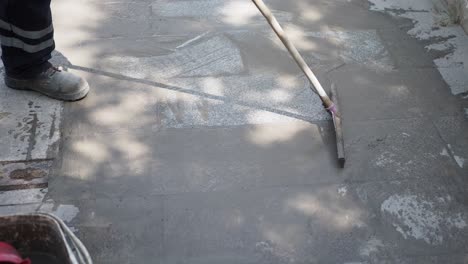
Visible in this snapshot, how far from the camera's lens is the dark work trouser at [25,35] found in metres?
3.27

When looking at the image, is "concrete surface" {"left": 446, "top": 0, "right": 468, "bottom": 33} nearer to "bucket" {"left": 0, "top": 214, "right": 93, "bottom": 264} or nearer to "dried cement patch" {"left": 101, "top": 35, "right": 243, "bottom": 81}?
"dried cement patch" {"left": 101, "top": 35, "right": 243, "bottom": 81}

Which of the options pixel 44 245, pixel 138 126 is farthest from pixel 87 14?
pixel 44 245

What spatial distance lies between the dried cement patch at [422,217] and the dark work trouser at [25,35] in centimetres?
232

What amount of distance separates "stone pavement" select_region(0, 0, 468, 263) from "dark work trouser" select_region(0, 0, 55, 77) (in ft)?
0.69

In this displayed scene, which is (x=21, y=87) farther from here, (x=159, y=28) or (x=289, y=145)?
(x=289, y=145)

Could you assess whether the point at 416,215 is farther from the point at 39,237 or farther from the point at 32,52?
the point at 32,52

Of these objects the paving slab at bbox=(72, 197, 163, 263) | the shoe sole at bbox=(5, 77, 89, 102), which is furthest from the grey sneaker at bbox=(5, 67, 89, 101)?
the paving slab at bbox=(72, 197, 163, 263)

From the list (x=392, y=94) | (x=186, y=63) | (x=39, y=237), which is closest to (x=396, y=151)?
(x=392, y=94)

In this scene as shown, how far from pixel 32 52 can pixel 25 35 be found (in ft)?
0.43

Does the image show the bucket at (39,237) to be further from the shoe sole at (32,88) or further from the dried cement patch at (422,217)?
the dried cement patch at (422,217)

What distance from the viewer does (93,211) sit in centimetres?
290

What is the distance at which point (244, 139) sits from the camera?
3.36 m

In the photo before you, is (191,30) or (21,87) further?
(191,30)

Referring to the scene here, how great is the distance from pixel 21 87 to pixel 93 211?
1218 mm
